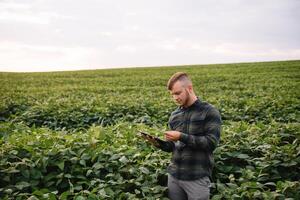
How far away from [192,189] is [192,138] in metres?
0.53

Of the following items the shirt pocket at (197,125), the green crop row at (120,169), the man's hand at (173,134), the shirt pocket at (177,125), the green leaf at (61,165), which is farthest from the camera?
the green leaf at (61,165)

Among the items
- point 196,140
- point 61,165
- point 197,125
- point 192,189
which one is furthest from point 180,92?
point 61,165

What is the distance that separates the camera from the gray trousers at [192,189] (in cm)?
343

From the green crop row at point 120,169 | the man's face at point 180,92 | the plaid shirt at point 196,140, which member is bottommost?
the green crop row at point 120,169

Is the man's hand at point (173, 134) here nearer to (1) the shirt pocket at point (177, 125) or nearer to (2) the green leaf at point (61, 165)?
(1) the shirt pocket at point (177, 125)

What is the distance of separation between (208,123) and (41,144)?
2.34 metres

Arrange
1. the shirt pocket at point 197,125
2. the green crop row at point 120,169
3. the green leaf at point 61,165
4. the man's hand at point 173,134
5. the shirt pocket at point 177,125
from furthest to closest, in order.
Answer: the green leaf at point 61,165 → the green crop row at point 120,169 → the shirt pocket at point 177,125 → the shirt pocket at point 197,125 → the man's hand at point 173,134

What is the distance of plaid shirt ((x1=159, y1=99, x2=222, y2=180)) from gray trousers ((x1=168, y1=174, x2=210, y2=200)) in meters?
0.06

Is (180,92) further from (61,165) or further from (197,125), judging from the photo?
(61,165)

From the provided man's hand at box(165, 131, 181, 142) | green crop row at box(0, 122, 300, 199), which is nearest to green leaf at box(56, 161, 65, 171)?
green crop row at box(0, 122, 300, 199)

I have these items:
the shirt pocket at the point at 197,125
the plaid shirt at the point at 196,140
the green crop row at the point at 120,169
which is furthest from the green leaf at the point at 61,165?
the shirt pocket at the point at 197,125

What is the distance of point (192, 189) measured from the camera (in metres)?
3.44

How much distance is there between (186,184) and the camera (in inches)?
137

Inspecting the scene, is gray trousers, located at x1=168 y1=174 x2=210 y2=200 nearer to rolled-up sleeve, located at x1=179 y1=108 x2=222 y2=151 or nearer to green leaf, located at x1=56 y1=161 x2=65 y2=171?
rolled-up sleeve, located at x1=179 y1=108 x2=222 y2=151
